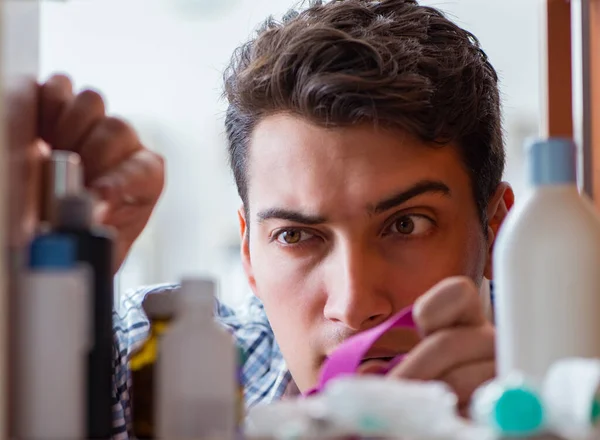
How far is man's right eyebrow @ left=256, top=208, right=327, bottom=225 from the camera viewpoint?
1.10 meters

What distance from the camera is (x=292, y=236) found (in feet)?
3.93

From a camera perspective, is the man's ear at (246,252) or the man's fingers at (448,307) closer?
the man's fingers at (448,307)

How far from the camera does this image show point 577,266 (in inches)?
23.7

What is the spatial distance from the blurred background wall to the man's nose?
305 cm

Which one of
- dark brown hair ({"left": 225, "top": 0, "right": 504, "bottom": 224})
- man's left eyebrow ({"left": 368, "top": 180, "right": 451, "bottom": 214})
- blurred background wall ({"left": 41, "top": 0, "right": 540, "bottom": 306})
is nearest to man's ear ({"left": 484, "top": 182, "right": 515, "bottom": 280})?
dark brown hair ({"left": 225, "top": 0, "right": 504, "bottom": 224})

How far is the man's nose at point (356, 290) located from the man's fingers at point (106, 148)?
31 cm

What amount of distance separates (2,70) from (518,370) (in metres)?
0.42

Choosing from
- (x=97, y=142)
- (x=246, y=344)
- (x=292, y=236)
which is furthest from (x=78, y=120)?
(x=246, y=344)

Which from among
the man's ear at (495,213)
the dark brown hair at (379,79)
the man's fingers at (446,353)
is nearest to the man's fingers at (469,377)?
the man's fingers at (446,353)

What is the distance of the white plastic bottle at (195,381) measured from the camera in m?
0.58

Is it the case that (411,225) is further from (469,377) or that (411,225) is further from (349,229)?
(469,377)

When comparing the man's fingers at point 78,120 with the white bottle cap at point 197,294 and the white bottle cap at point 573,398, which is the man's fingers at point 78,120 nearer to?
the white bottle cap at point 197,294

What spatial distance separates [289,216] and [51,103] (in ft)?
1.48

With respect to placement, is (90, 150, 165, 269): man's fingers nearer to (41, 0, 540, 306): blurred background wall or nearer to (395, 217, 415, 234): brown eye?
(395, 217, 415, 234): brown eye
